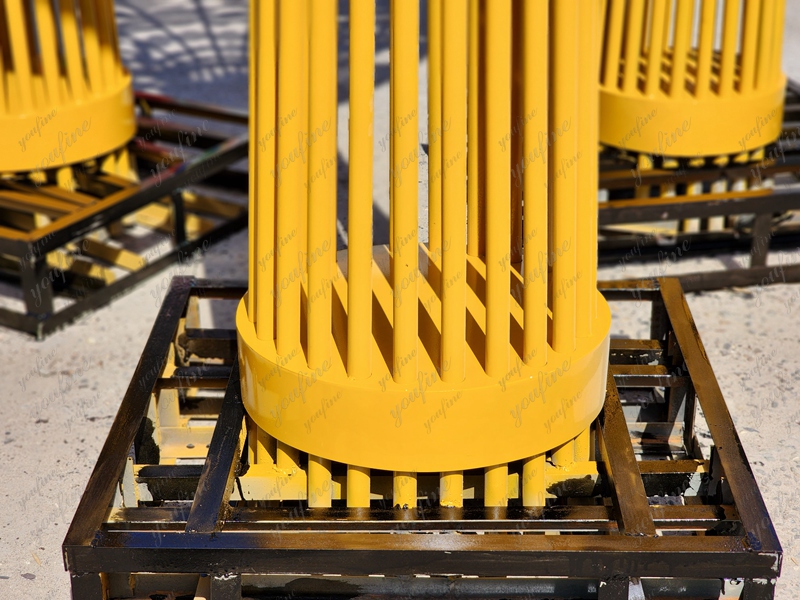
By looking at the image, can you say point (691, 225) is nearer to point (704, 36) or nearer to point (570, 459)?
point (704, 36)

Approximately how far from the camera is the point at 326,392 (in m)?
2.36

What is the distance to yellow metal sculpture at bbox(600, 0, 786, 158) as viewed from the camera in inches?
172

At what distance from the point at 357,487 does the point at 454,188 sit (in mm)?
798

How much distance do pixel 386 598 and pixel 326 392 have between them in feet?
1.75

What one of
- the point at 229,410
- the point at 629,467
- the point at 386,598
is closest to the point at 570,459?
the point at 629,467

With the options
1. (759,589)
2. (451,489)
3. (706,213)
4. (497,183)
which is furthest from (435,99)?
(706,213)

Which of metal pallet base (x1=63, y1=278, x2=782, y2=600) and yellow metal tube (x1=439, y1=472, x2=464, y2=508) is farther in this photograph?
yellow metal tube (x1=439, y1=472, x2=464, y2=508)

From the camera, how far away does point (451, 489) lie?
254cm

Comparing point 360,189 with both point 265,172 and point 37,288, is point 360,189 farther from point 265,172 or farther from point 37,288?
point 37,288

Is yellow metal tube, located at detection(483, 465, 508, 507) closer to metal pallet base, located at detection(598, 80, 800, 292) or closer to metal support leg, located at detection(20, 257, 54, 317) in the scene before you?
metal pallet base, located at detection(598, 80, 800, 292)

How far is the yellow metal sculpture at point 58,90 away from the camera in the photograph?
4.37 metres

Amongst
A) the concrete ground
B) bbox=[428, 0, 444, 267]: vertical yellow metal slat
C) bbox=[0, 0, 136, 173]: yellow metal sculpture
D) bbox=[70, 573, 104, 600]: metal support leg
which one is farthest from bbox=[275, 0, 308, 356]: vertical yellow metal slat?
bbox=[0, 0, 136, 173]: yellow metal sculpture

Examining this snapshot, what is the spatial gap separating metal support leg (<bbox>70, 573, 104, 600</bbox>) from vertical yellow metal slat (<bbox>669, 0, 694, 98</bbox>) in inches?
125

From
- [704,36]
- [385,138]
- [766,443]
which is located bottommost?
[766,443]
